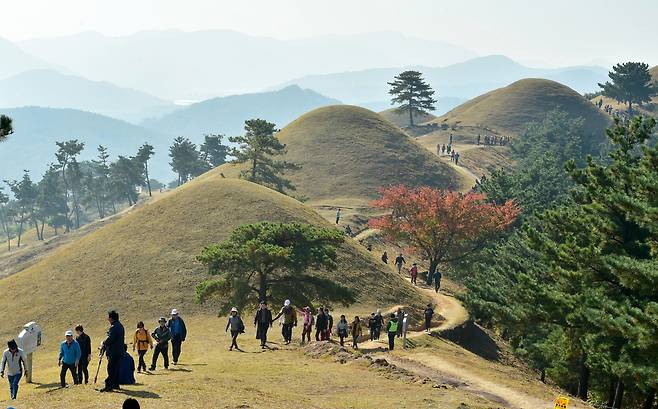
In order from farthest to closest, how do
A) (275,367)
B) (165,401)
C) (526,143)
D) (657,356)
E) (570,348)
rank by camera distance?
(526,143) → (570,348) → (275,367) → (657,356) → (165,401)

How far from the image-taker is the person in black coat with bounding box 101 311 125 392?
17.1 meters

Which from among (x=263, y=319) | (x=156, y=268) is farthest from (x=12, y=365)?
(x=156, y=268)

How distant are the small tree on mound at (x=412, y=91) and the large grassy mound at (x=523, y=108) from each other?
12531 mm

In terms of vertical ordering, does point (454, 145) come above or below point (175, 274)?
above

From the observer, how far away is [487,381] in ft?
84.3

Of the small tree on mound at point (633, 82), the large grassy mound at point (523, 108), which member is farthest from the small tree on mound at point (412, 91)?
the small tree on mound at point (633, 82)

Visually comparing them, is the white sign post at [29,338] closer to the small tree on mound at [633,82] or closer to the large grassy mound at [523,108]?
the large grassy mound at [523,108]

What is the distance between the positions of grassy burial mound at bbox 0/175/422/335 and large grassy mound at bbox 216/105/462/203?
3463cm

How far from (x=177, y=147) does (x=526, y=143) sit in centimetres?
7781

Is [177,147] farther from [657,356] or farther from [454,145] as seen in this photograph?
[657,356]

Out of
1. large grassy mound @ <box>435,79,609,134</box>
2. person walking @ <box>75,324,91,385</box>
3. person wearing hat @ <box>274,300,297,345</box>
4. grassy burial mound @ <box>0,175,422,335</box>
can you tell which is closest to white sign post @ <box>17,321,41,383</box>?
person walking @ <box>75,324,91,385</box>

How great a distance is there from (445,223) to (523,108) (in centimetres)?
11389

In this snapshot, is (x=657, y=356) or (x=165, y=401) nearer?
(x=165, y=401)

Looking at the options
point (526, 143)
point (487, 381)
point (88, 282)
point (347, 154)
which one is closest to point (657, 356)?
point (487, 381)
